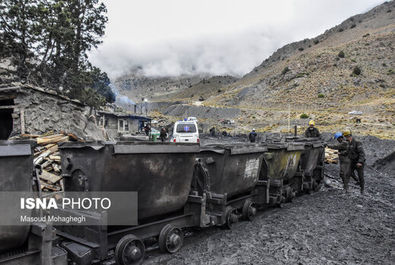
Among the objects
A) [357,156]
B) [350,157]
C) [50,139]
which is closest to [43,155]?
[50,139]

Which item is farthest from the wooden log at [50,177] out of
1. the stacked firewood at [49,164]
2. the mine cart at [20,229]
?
the mine cart at [20,229]

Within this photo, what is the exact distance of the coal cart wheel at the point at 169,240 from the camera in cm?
462

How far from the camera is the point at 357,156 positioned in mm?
10164

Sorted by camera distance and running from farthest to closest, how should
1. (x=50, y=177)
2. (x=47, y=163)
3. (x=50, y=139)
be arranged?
(x=50, y=139) → (x=47, y=163) → (x=50, y=177)

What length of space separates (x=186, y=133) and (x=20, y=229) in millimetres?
13503

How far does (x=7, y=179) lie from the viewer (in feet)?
9.62

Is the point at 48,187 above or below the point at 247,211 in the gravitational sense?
above

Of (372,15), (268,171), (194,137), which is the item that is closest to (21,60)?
(194,137)

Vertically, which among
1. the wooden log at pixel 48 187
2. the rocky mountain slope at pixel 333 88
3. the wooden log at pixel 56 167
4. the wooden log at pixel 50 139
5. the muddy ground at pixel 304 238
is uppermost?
the rocky mountain slope at pixel 333 88

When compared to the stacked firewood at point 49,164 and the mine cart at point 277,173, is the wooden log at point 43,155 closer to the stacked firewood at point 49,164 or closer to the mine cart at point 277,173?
the stacked firewood at point 49,164

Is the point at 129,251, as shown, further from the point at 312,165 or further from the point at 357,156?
the point at 357,156

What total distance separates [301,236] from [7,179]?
5.22m

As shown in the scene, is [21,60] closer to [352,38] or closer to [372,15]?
[352,38]

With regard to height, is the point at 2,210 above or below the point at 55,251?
above
